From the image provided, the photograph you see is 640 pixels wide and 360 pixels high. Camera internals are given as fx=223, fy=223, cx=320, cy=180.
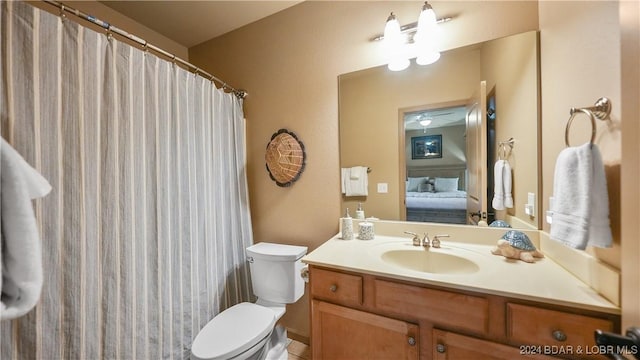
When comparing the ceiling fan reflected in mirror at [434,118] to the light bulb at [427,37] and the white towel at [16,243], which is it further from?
the white towel at [16,243]

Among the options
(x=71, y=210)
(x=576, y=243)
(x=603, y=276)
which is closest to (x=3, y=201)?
(x=71, y=210)

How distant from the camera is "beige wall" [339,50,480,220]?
A: 1315mm

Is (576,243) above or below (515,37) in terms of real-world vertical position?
below

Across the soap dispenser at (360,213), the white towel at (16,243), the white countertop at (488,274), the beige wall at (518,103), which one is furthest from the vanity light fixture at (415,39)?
the white towel at (16,243)

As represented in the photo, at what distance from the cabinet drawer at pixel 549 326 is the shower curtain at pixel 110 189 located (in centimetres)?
159

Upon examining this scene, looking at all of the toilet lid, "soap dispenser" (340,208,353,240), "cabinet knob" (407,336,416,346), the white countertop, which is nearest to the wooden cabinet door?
"cabinet knob" (407,336,416,346)

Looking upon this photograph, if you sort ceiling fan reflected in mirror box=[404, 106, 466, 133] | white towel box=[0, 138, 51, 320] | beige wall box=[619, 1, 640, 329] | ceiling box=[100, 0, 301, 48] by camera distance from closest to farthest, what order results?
beige wall box=[619, 1, 640, 329] < white towel box=[0, 138, 51, 320] < ceiling fan reflected in mirror box=[404, 106, 466, 133] < ceiling box=[100, 0, 301, 48]

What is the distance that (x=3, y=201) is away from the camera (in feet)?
A: 1.91

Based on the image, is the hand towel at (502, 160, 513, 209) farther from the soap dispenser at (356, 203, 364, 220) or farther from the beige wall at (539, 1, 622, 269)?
the soap dispenser at (356, 203, 364, 220)

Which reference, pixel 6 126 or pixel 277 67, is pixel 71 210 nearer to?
pixel 6 126

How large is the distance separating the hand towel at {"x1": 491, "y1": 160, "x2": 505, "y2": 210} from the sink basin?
0.39 metres

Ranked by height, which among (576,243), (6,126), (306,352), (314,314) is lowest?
(306,352)

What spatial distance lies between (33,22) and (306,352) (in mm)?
2232

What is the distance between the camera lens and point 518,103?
1157 millimetres
